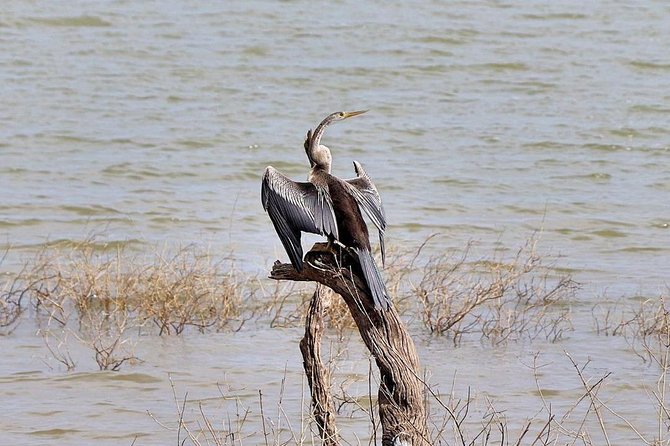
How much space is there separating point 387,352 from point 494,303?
12.7 ft

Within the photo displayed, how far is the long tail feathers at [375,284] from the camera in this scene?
14.7ft

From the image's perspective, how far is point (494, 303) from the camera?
8.21 m

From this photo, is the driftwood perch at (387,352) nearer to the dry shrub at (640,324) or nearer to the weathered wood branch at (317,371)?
the weathered wood branch at (317,371)

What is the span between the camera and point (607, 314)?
26.4 ft

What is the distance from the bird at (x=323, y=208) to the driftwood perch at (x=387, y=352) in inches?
2.4

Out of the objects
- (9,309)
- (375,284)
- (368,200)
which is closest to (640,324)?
(368,200)

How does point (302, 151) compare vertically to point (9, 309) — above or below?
below

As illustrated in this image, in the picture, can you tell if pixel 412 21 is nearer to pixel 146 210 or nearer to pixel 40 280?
pixel 146 210

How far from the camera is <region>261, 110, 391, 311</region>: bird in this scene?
4.66 m

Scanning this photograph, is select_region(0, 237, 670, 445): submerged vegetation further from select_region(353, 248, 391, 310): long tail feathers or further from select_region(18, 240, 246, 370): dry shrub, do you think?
select_region(353, 248, 391, 310): long tail feathers

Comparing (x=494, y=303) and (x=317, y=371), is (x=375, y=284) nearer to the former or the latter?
(x=317, y=371)

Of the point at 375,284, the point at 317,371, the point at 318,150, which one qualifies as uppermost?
the point at 318,150

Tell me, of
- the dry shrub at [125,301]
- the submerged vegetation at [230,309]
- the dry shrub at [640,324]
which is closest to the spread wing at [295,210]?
the submerged vegetation at [230,309]

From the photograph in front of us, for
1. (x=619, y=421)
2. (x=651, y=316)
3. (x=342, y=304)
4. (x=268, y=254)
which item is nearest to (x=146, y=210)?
(x=268, y=254)
